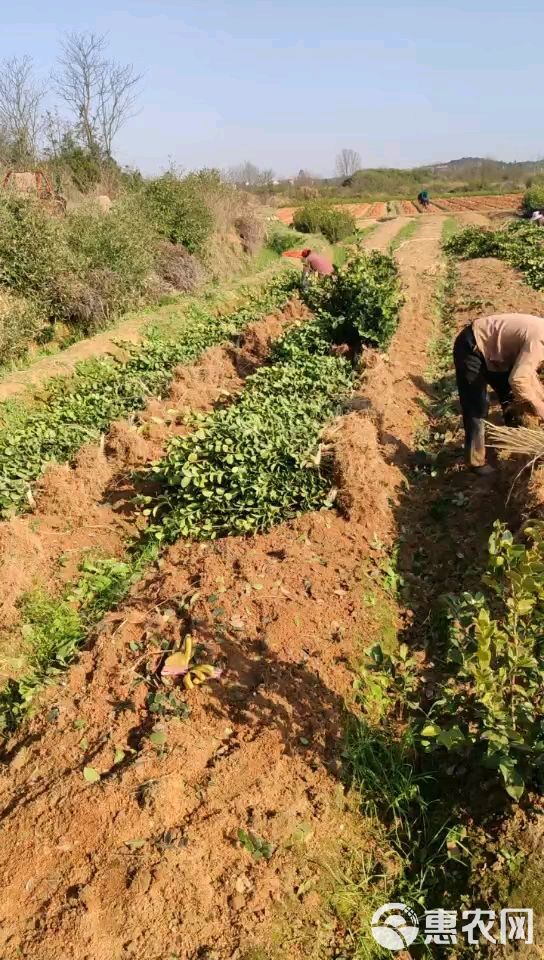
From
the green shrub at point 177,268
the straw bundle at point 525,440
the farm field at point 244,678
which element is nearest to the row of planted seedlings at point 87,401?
the farm field at point 244,678

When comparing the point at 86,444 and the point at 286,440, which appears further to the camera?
the point at 86,444

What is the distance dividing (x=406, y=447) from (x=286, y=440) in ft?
5.49

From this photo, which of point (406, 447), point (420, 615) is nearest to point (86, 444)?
point (406, 447)

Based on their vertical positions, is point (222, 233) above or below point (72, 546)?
above

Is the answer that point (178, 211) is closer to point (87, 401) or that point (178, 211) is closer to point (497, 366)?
point (87, 401)

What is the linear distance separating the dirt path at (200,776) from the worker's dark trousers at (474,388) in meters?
1.68

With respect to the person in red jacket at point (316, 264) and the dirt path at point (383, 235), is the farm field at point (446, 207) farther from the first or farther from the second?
the person in red jacket at point (316, 264)

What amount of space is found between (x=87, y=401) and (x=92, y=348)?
90.3 inches

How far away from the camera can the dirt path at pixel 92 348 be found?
8117mm

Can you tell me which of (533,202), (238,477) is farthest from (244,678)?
(533,202)

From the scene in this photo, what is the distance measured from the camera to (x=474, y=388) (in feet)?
17.7

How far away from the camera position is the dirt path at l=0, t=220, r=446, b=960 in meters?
2.49

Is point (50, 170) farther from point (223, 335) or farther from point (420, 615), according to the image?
point (420, 615)

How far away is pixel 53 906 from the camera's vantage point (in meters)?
2.51
